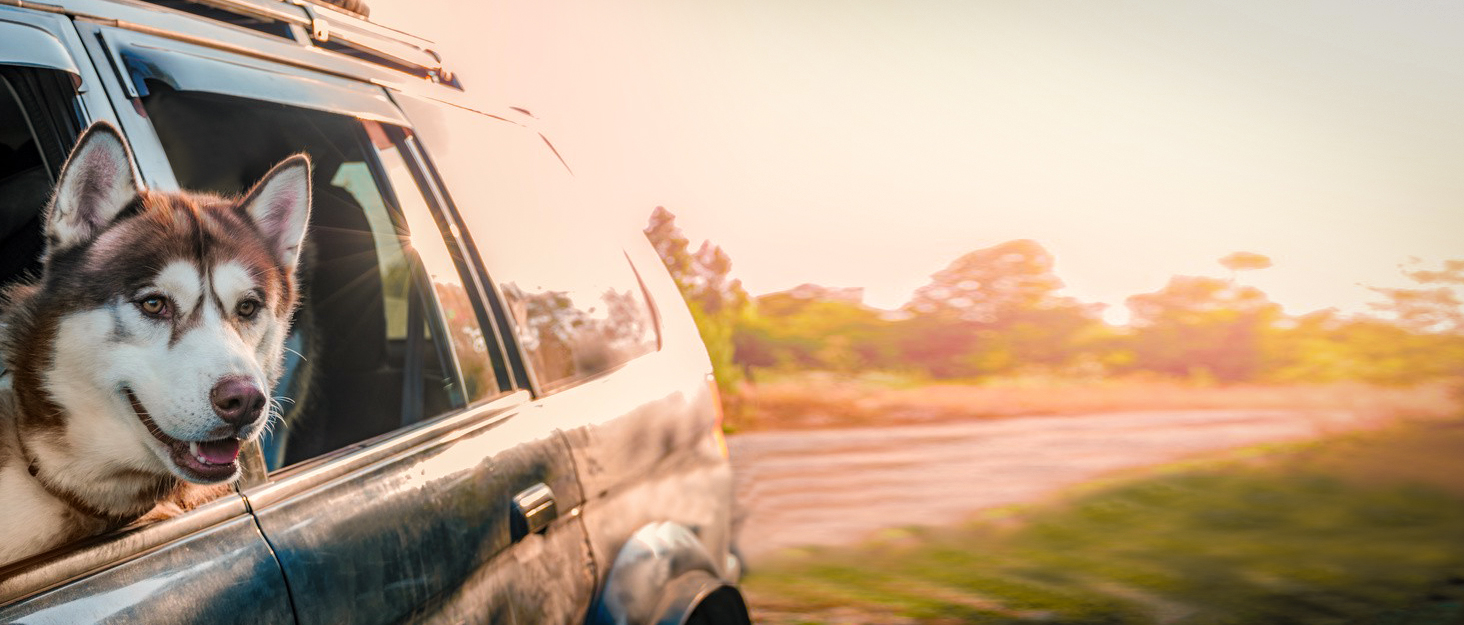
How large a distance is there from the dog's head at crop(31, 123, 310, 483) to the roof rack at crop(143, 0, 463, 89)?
1.79ft

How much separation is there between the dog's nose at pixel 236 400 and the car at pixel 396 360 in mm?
132

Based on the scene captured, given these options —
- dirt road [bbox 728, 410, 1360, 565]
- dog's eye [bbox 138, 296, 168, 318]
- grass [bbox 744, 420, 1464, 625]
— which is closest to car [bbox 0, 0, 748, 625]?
dog's eye [bbox 138, 296, 168, 318]

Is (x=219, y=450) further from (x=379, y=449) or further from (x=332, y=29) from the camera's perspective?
(x=332, y=29)

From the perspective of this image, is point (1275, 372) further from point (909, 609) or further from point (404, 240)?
point (404, 240)

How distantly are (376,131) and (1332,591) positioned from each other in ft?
21.5

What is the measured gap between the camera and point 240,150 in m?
1.66

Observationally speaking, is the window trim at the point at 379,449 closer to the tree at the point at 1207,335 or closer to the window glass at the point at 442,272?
the window glass at the point at 442,272

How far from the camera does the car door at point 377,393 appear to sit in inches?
61.0

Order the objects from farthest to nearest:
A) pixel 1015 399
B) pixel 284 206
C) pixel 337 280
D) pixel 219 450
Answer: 1. pixel 1015 399
2. pixel 337 280
3. pixel 284 206
4. pixel 219 450

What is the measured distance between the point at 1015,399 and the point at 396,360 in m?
14.4

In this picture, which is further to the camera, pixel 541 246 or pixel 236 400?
pixel 541 246

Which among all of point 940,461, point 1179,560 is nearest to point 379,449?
point 1179,560

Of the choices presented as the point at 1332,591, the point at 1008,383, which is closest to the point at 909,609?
the point at 1332,591

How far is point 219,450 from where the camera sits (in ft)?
4.39
